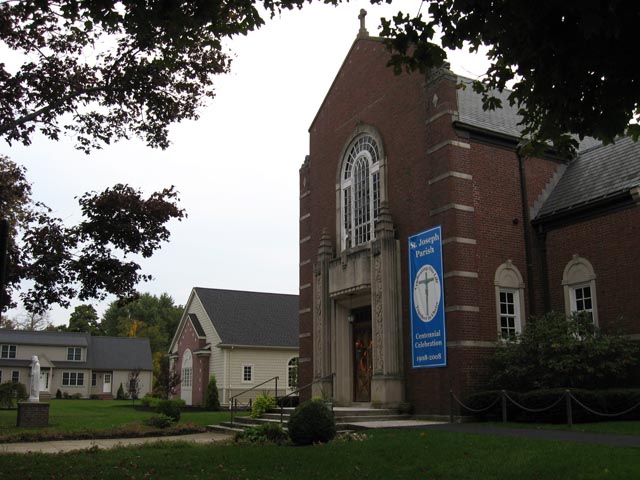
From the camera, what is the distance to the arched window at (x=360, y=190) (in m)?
22.3

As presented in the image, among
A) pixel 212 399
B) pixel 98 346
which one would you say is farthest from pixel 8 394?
pixel 98 346

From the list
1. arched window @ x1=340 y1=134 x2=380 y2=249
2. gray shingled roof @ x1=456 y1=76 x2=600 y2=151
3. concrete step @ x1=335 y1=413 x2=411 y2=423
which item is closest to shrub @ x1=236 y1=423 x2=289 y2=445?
concrete step @ x1=335 y1=413 x2=411 y2=423

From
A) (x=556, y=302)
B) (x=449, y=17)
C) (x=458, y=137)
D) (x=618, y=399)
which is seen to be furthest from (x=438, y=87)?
(x=449, y=17)

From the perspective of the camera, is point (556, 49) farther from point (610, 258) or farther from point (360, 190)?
point (360, 190)

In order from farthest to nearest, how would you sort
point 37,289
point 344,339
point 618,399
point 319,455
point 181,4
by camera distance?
point 344,339
point 618,399
point 37,289
point 319,455
point 181,4

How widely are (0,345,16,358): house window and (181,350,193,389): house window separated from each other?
2421cm

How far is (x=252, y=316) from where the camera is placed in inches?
1745

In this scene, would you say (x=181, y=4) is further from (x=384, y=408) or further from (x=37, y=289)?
(x=384, y=408)

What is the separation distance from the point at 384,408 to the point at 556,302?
592cm

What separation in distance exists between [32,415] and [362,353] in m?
11.1

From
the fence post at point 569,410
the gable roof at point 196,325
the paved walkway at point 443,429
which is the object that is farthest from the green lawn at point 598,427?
the gable roof at point 196,325

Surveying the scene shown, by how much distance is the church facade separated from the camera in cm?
1811

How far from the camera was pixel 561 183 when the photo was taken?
20953 millimetres

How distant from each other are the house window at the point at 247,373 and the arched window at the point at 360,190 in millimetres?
19415
